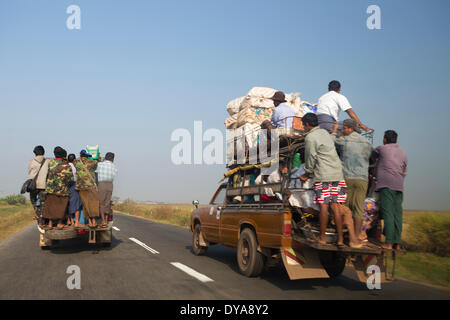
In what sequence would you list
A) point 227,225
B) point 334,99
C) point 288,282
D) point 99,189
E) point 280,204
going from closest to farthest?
point 280,204 < point 288,282 < point 334,99 < point 227,225 < point 99,189

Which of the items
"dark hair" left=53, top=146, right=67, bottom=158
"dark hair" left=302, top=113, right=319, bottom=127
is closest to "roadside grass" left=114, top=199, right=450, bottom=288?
"dark hair" left=302, top=113, right=319, bottom=127

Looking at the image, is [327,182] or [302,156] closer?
[327,182]

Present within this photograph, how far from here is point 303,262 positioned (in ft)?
18.9

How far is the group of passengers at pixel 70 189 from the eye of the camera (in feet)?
30.2

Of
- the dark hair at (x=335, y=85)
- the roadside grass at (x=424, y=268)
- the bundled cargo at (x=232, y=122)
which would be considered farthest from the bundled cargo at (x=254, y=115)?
the roadside grass at (x=424, y=268)

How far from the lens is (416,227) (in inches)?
436

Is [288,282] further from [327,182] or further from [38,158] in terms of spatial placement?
[38,158]

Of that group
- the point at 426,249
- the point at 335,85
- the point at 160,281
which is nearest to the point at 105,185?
the point at 160,281

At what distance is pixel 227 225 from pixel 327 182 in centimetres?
301

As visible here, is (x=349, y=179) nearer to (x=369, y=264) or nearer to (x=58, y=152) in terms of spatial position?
(x=369, y=264)

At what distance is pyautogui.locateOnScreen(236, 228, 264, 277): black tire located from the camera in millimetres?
6648

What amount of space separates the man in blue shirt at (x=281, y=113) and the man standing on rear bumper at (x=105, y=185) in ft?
15.8

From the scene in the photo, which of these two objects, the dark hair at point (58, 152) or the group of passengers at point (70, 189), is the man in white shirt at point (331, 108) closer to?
the group of passengers at point (70, 189)
